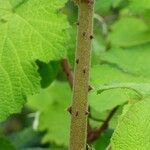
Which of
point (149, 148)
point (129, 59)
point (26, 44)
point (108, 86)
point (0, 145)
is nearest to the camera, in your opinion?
point (149, 148)

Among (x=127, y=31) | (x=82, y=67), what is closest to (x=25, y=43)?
(x=82, y=67)

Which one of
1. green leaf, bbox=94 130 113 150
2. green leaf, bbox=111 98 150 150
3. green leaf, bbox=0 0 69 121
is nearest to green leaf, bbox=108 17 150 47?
green leaf, bbox=94 130 113 150

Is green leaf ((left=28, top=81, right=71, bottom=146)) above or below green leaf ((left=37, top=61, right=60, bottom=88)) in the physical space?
below

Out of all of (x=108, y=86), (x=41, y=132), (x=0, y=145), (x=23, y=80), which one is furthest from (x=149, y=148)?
(x=41, y=132)

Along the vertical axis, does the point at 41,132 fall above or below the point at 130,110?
below

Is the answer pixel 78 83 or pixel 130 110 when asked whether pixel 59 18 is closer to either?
pixel 78 83

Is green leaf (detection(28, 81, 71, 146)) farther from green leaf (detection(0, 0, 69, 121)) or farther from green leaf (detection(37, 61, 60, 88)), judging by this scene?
green leaf (detection(0, 0, 69, 121))
